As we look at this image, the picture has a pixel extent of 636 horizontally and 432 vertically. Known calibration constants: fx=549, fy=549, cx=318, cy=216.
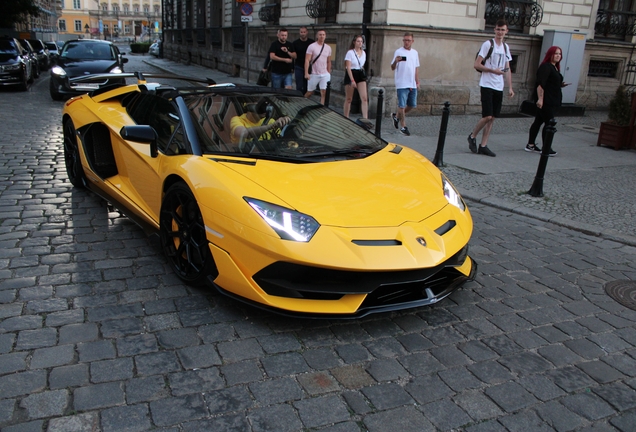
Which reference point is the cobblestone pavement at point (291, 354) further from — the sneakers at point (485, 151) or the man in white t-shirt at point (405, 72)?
the man in white t-shirt at point (405, 72)

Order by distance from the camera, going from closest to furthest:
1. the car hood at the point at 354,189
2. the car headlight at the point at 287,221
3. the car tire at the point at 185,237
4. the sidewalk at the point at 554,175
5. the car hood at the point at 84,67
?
1. the car headlight at the point at 287,221
2. the car hood at the point at 354,189
3. the car tire at the point at 185,237
4. the sidewalk at the point at 554,175
5. the car hood at the point at 84,67

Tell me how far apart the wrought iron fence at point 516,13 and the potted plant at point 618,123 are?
5.11m

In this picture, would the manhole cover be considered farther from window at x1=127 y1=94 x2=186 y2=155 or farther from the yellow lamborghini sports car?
window at x1=127 y1=94 x2=186 y2=155

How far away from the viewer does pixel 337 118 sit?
486 cm

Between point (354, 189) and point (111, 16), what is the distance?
127413 millimetres

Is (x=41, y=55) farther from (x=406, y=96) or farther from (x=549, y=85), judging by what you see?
(x=549, y=85)

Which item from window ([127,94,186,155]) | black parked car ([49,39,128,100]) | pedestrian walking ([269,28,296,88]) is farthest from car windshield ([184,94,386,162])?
black parked car ([49,39,128,100])

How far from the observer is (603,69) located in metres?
15.8

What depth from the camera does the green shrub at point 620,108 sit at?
32.0 ft

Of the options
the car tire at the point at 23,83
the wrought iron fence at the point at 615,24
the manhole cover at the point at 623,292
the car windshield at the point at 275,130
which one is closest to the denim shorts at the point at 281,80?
the car windshield at the point at 275,130

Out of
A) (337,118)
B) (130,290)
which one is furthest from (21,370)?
(337,118)

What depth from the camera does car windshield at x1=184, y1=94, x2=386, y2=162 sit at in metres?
4.00

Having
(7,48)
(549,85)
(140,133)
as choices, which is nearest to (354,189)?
(140,133)

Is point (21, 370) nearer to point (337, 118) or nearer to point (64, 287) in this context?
point (64, 287)
